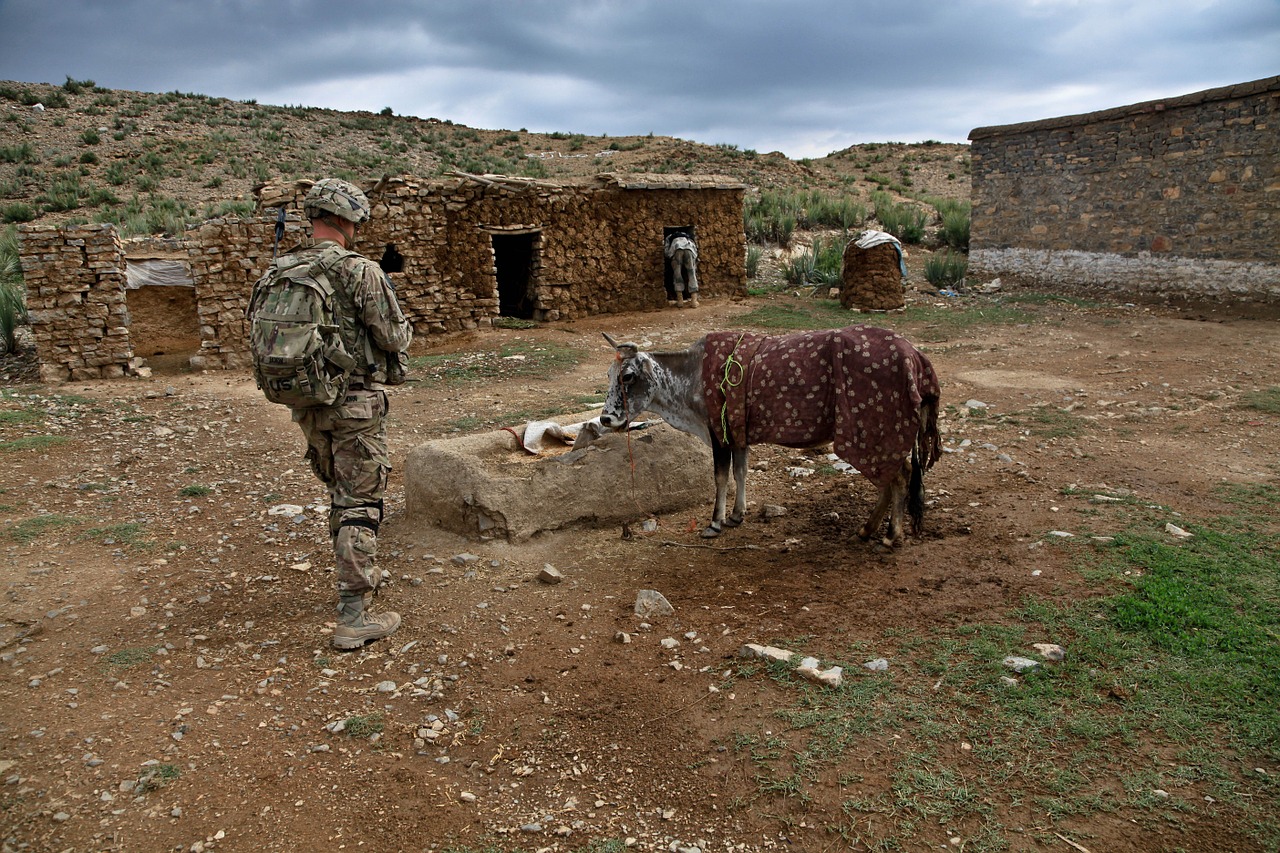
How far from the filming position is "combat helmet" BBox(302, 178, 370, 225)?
425 centimetres

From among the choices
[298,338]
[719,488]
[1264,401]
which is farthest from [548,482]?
[1264,401]

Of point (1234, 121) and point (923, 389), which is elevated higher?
point (1234, 121)

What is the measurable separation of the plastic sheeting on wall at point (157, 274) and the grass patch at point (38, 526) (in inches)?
297

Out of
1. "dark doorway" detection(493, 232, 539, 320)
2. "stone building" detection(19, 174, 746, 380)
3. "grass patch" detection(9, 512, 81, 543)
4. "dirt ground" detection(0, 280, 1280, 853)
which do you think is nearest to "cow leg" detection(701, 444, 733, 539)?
"dirt ground" detection(0, 280, 1280, 853)

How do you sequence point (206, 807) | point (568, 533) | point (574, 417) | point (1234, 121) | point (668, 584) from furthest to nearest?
point (1234, 121)
point (574, 417)
point (568, 533)
point (668, 584)
point (206, 807)

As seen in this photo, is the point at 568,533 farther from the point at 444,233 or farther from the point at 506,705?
the point at 444,233

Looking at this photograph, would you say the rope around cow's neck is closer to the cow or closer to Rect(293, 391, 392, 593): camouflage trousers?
the cow

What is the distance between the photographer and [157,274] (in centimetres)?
1271

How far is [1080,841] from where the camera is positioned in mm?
2777

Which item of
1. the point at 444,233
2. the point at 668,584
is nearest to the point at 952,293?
the point at 444,233

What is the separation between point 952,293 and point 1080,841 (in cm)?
1543

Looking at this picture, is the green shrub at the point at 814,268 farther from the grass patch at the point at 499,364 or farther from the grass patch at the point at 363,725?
the grass patch at the point at 363,725

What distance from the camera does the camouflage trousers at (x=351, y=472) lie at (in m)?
4.25

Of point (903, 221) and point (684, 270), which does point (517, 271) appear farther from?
point (903, 221)
